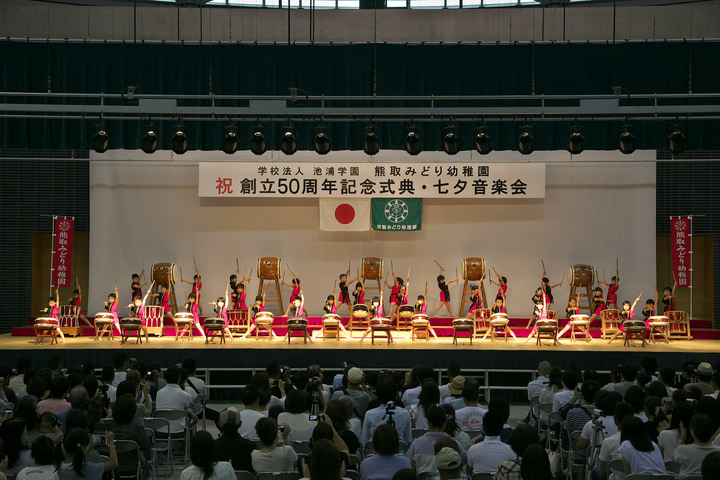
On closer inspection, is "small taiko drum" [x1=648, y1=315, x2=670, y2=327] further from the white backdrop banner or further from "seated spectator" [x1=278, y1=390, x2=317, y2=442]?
"seated spectator" [x1=278, y1=390, x2=317, y2=442]

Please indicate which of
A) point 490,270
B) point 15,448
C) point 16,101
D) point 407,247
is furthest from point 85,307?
point 15,448

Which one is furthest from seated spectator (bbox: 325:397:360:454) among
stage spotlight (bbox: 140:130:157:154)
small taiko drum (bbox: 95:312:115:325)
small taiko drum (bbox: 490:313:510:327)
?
small taiko drum (bbox: 95:312:115:325)

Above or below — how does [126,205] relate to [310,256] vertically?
above

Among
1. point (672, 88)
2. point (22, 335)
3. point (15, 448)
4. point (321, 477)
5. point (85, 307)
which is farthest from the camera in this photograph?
point (85, 307)

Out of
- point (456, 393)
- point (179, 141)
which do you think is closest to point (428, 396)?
point (456, 393)

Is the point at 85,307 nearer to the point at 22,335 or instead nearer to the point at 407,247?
the point at 22,335

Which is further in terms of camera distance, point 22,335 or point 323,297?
point 323,297

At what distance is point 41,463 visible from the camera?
4.79m

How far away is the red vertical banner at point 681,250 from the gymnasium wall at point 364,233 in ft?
2.15

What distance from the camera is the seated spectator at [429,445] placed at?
5.34 meters

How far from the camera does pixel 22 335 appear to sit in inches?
622

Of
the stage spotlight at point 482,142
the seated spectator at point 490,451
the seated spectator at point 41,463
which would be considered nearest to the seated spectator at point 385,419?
the seated spectator at point 490,451

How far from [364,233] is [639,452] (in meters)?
12.5

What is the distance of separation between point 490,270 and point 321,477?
13.4m
